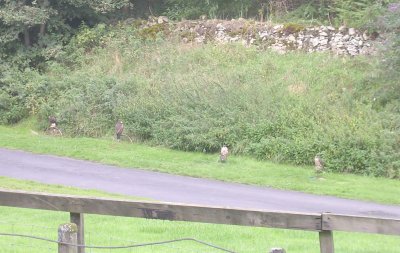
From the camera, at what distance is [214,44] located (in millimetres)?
30578

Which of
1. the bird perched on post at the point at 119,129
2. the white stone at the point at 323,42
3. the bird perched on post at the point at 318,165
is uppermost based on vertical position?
the white stone at the point at 323,42

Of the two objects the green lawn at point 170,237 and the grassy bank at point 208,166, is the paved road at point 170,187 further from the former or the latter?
the green lawn at point 170,237

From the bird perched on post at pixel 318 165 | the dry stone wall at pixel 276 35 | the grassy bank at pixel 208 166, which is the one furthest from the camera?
the dry stone wall at pixel 276 35

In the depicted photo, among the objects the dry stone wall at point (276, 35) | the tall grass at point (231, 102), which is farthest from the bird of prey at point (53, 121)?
the dry stone wall at point (276, 35)

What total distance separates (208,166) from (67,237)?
1674 centimetres

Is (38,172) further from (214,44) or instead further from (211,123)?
(214,44)

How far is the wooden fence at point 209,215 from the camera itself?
4996mm

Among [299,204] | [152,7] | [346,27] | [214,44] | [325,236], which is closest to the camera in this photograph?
[325,236]

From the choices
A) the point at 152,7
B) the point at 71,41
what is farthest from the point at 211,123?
the point at 152,7

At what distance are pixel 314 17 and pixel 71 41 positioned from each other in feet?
37.7

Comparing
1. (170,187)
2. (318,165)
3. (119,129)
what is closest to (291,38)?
(119,129)

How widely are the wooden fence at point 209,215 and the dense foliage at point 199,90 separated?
16.1 m

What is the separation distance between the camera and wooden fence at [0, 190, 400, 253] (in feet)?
16.4

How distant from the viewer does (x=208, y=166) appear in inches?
876
